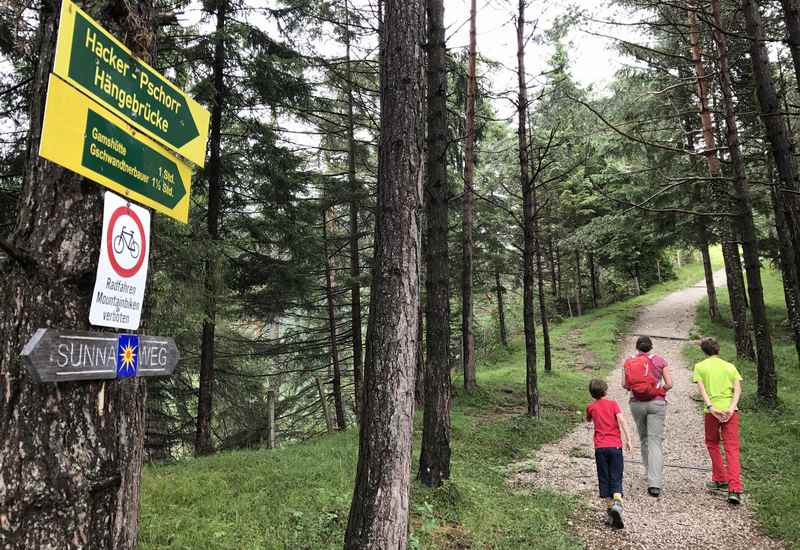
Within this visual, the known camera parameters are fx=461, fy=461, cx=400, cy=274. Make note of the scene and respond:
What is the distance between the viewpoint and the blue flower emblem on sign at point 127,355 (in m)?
2.09

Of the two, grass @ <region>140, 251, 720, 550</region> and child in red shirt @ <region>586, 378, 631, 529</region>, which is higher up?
child in red shirt @ <region>586, 378, 631, 529</region>

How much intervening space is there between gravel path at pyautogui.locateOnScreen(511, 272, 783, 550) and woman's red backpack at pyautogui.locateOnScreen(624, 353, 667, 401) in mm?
1355

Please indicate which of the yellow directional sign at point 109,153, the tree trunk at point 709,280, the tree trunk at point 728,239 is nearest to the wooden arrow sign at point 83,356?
the yellow directional sign at point 109,153

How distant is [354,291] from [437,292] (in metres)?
7.06

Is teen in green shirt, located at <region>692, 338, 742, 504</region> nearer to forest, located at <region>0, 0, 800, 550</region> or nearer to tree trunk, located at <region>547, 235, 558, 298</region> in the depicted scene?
forest, located at <region>0, 0, 800, 550</region>

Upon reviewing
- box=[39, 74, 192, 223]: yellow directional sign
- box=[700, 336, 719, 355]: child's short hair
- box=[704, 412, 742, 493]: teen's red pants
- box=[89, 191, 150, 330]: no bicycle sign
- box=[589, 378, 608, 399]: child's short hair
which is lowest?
box=[704, 412, 742, 493]: teen's red pants

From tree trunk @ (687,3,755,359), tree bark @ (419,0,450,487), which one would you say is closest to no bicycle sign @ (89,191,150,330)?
tree bark @ (419,0,450,487)

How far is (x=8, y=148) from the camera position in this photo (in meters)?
6.43

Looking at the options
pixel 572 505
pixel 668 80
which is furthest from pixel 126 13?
pixel 668 80

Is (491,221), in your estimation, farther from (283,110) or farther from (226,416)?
(226,416)

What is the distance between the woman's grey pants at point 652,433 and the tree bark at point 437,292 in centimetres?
281

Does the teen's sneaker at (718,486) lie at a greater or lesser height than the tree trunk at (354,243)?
lesser

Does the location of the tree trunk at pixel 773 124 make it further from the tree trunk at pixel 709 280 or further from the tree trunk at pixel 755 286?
the tree trunk at pixel 709 280

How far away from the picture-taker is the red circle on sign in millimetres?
2131
